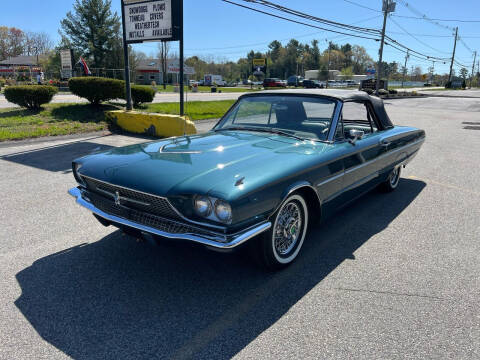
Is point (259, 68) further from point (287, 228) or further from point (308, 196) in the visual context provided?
point (287, 228)

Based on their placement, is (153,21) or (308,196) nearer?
(308,196)

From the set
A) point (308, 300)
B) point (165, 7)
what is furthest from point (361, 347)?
point (165, 7)

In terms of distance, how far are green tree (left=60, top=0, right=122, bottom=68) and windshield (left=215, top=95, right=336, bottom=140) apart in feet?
162

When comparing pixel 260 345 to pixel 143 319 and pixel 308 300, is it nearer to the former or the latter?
pixel 308 300

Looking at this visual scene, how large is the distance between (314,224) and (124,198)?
1771 mm

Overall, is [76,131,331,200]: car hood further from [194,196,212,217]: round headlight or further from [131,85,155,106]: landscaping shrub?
[131,85,155,106]: landscaping shrub

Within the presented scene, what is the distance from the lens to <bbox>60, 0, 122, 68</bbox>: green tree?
4691cm

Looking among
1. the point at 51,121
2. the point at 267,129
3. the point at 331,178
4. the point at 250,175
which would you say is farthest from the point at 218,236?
the point at 51,121

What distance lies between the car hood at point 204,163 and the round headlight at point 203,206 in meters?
0.06

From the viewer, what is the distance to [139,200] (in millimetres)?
2828

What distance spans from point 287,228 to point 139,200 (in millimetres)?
1266

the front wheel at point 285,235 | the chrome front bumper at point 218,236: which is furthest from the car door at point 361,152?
the chrome front bumper at point 218,236

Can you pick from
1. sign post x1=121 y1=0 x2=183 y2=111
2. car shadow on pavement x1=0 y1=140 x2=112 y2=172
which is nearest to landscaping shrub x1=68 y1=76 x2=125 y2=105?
sign post x1=121 y1=0 x2=183 y2=111

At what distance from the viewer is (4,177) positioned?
603cm
